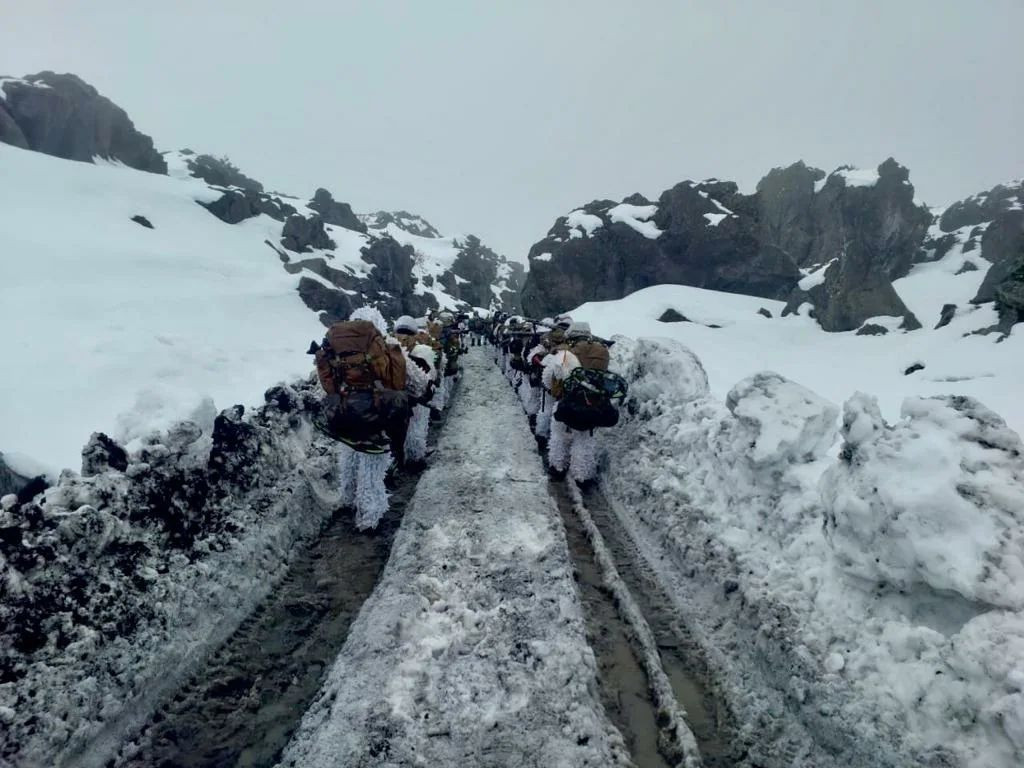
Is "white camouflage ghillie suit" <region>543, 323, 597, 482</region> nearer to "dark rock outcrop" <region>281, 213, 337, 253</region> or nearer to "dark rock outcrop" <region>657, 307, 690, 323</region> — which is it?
"dark rock outcrop" <region>657, 307, 690, 323</region>

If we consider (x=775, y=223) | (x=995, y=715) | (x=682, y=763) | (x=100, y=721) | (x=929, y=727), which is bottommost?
(x=100, y=721)

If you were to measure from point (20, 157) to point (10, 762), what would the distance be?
51.9 metres

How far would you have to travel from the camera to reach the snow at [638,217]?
138ft

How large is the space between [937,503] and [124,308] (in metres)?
22.7

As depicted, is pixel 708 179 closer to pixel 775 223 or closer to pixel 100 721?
pixel 775 223

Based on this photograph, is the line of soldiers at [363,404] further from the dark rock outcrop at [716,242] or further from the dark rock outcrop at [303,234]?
the dark rock outcrop at [303,234]

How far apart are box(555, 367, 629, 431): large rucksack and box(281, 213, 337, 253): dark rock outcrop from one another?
43.9 meters

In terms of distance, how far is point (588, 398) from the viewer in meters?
7.14

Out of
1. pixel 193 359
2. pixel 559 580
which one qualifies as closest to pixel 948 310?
→ pixel 559 580

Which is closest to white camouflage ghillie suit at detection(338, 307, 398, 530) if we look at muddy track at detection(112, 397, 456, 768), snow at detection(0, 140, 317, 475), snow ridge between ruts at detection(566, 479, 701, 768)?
muddy track at detection(112, 397, 456, 768)

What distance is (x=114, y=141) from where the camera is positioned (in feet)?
168

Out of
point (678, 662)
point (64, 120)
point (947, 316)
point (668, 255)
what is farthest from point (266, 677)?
point (64, 120)

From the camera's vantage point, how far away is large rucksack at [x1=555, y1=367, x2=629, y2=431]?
704 cm

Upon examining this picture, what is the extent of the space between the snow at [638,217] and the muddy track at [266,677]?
1633 inches
